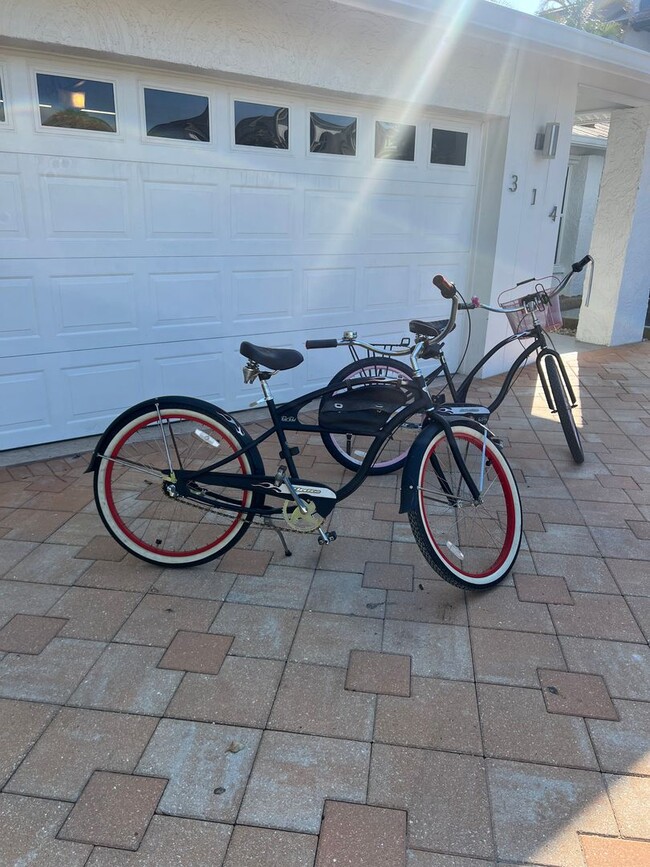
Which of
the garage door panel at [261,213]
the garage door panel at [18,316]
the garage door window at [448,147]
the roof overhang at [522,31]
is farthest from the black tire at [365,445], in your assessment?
the garage door window at [448,147]

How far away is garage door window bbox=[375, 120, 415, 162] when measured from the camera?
4.98m

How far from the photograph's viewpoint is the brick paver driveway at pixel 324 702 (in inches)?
64.5

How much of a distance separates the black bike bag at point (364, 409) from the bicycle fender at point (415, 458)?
0.65 ft

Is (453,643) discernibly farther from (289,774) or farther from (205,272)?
(205,272)

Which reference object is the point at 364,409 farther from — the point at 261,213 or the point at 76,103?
the point at 76,103

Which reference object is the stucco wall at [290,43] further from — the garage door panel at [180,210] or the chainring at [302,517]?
the chainring at [302,517]

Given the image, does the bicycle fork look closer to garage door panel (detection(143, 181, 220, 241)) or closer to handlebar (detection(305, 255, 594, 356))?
handlebar (detection(305, 255, 594, 356))

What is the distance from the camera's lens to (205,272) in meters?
4.41

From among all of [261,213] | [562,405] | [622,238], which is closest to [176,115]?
[261,213]

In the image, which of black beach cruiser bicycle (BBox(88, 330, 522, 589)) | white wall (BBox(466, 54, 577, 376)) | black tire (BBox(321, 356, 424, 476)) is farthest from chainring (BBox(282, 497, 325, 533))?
white wall (BBox(466, 54, 577, 376))

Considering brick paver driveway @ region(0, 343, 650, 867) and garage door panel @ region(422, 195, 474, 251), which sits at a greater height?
garage door panel @ region(422, 195, 474, 251)

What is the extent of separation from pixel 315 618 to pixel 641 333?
669cm

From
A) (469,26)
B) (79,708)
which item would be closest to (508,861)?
(79,708)

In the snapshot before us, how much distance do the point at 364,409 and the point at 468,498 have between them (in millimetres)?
563
